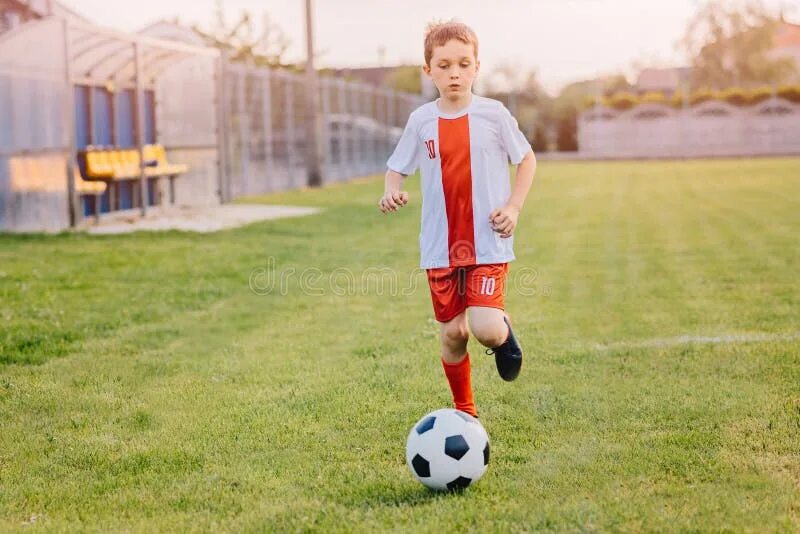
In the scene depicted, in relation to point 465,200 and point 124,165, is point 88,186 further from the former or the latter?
point 465,200

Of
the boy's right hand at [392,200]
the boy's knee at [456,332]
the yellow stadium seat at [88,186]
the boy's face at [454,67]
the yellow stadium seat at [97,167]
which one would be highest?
the boy's face at [454,67]

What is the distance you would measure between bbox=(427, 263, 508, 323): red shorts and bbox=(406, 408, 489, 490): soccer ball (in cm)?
62

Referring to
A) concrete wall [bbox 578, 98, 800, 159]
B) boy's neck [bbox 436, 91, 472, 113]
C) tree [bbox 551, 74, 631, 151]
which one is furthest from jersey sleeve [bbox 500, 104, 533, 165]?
tree [bbox 551, 74, 631, 151]

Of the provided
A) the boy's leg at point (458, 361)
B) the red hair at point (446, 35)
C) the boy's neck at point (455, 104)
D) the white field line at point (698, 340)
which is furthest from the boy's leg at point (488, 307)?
the white field line at point (698, 340)

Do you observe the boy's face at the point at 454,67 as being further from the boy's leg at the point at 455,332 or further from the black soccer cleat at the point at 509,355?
the black soccer cleat at the point at 509,355

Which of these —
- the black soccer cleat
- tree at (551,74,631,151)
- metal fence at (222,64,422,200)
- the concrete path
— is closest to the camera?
the black soccer cleat

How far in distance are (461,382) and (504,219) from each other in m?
0.73

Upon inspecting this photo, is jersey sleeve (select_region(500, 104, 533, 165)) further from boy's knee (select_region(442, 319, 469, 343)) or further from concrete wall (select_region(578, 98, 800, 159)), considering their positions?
concrete wall (select_region(578, 98, 800, 159))

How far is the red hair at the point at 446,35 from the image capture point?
3.98 m

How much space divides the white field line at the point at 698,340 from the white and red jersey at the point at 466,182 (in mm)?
2119

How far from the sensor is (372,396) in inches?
194

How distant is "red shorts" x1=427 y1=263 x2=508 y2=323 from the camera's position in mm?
4090

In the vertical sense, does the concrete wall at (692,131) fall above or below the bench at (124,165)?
above

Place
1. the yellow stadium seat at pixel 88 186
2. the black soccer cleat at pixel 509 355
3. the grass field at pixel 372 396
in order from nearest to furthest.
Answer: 1. the grass field at pixel 372 396
2. the black soccer cleat at pixel 509 355
3. the yellow stadium seat at pixel 88 186
